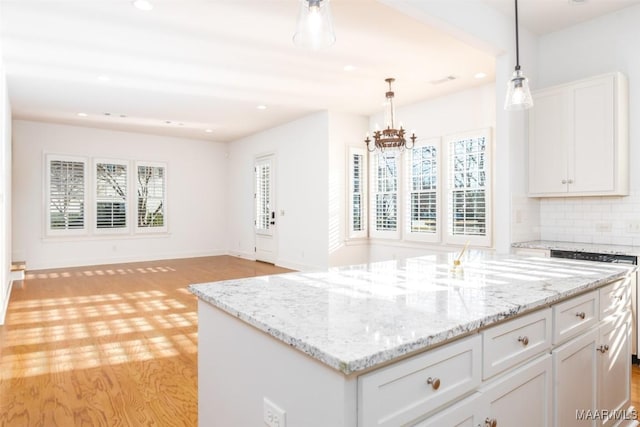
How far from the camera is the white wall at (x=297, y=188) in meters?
6.94

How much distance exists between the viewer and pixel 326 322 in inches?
46.6

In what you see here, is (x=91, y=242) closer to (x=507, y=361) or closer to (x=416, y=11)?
(x=416, y=11)

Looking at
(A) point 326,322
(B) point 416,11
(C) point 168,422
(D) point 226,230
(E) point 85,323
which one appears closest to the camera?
(A) point 326,322

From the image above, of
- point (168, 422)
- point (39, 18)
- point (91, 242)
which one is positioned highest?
point (39, 18)

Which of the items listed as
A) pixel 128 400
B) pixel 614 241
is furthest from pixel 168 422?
pixel 614 241

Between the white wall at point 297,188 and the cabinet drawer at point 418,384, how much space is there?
5.56 meters

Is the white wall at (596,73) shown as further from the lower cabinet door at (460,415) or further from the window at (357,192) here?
the window at (357,192)

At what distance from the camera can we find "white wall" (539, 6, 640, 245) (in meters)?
3.56

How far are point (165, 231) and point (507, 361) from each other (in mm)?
8937

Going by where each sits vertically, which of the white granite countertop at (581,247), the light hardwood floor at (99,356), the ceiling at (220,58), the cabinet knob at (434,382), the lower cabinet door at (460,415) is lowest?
the light hardwood floor at (99,356)

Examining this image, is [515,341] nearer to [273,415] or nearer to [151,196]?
[273,415]

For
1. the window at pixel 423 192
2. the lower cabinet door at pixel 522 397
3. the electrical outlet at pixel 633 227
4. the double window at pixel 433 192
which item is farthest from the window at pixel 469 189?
the lower cabinet door at pixel 522 397

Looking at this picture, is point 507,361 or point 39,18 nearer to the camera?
point 507,361

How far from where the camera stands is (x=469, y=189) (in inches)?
224
